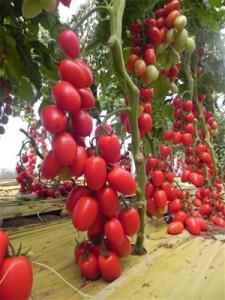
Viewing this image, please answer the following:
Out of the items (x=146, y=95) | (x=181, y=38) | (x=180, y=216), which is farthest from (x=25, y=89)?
(x=180, y=216)

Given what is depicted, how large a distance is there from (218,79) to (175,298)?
1.51 m

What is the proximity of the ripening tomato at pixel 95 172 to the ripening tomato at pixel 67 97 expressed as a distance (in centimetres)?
12

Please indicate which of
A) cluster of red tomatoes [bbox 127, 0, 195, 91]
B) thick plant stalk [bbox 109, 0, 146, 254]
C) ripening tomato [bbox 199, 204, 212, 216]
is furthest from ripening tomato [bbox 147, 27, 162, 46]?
ripening tomato [bbox 199, 204, 212, 216]

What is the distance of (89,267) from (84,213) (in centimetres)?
17

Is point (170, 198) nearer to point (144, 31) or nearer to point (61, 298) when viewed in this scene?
point (144, 31)

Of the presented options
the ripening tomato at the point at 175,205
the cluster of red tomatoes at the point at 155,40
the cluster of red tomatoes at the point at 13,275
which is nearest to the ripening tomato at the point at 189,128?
the ripening tomato at the point at 175,205

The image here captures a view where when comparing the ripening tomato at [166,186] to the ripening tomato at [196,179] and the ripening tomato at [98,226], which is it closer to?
the ripening tomato at [196,179]

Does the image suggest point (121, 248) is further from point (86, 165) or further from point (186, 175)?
point (186, 175)

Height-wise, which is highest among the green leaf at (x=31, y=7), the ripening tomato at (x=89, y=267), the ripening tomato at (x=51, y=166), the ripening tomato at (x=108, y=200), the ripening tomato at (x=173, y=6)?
the ripening tomato at (x=173, y=6)

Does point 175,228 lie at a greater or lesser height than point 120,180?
lesser

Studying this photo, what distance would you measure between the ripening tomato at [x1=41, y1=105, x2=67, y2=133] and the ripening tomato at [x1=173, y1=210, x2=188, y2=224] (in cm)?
87

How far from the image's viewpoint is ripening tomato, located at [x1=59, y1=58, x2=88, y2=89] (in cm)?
85

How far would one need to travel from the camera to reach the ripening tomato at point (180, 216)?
1.55 meters

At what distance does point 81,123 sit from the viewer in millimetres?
859
